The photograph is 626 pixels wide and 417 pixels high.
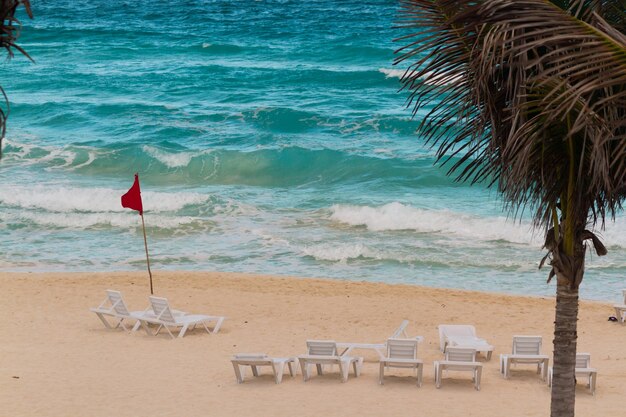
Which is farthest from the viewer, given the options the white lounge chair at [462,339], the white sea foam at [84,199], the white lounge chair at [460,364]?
the white sea foam at [84,199]

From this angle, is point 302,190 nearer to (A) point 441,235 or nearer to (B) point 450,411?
(A) point 441,235

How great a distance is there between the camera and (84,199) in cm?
2659

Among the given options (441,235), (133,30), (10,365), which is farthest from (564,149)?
(133,30)

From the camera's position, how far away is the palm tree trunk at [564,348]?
7363 millimetres

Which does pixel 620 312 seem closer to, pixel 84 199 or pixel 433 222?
pixel 433 222

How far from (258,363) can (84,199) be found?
15.9m

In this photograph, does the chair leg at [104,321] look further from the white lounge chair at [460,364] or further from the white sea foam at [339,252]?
the white sea foam at [339,252]

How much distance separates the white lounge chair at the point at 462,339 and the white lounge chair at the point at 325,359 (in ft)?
4.83

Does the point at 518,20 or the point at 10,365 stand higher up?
the point at 518,20

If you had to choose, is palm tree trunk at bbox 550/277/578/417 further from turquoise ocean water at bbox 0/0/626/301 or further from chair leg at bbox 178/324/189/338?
chair leg at bbox 178/324/189/338

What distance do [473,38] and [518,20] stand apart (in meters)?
1.15

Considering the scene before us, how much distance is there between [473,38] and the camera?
703cm

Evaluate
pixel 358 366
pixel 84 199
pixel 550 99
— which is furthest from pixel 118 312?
pixel 84 199

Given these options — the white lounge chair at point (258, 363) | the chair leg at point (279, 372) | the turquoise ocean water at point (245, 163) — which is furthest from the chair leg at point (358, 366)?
the turquoise ocean water at point (245, 163)
